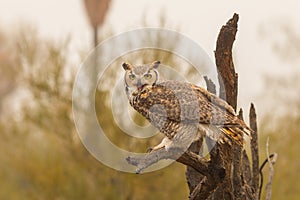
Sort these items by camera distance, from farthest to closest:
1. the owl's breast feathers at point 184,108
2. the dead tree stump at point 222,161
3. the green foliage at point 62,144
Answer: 1. the green foliage at point 62,144
2. the owl's breast feathers at point 184,108
3. the dead tree stump at point 222,161

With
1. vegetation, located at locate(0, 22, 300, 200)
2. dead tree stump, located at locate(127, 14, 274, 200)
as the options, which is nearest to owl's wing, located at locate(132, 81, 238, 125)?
dead tree stump, located at locate(127, 14, 274, 200)

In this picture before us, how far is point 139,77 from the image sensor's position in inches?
151

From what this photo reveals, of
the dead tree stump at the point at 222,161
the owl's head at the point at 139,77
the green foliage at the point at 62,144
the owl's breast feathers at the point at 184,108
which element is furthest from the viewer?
the green foliage at the point at 62,144

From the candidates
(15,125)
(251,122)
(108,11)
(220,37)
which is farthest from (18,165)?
(220,37)

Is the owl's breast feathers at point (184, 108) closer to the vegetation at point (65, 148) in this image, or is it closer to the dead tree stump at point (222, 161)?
the dead tree stump at point (222, 161)

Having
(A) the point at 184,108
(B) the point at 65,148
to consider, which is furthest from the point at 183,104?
(B) the point at 65,148

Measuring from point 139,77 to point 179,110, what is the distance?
299 mm

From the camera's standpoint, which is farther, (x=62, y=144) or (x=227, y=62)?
(x=62, y=144)

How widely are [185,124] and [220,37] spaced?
0.57m

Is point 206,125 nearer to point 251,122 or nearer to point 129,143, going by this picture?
point 251,122

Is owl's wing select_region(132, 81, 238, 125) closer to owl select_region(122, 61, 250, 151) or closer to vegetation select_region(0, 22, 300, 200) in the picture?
owl select_region(122, 61, 250, 151)

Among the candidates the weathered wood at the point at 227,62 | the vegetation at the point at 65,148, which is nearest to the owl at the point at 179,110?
the weathered wood at the point at 227,62

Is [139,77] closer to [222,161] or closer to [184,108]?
[184,108]

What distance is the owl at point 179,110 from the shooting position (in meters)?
3.62
